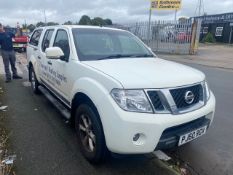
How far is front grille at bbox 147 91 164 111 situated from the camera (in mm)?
2697

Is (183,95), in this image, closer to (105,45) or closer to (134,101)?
(134,101)

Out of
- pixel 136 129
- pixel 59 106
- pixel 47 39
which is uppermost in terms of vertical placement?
pixel 47 39

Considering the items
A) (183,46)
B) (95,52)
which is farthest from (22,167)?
(183,46)

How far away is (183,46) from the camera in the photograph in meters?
19.5

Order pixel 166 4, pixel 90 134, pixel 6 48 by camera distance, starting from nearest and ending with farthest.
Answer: pixel 90 134, pixel 6 48, pixel 166 4

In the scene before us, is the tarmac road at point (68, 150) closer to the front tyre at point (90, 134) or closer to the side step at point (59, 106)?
the front tyre at point (90, 134)

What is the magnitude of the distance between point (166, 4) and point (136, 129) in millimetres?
27944

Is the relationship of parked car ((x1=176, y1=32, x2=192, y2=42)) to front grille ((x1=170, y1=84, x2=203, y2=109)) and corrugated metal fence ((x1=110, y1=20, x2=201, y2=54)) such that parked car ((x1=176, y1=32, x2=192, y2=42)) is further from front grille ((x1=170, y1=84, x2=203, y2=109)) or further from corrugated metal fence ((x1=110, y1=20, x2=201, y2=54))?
front grille ((x1=170, y1=84, x2=203, y2=109))

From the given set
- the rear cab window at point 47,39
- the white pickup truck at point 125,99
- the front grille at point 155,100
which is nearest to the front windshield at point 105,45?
the white pickup truck at point 125,99

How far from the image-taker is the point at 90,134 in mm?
3234

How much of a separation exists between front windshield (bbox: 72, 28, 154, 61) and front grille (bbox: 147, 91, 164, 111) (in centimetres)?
133

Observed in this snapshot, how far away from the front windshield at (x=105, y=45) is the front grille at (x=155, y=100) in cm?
133

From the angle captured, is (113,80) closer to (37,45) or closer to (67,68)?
(67,68)

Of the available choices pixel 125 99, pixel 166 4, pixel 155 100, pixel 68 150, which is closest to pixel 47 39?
pixel 68 150
